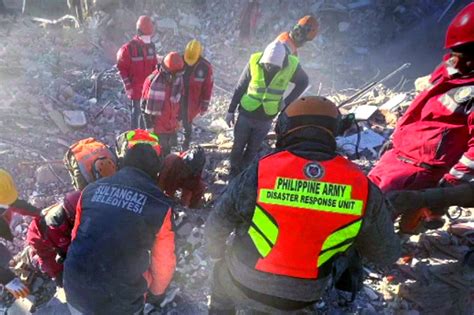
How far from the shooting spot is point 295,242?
6.15ft

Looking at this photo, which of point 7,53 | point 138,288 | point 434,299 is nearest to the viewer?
point 138,288

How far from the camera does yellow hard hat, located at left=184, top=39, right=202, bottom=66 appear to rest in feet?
15.9

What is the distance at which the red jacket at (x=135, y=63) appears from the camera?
17.4 ft

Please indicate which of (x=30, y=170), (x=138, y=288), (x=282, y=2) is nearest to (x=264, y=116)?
(x=138, y=288)

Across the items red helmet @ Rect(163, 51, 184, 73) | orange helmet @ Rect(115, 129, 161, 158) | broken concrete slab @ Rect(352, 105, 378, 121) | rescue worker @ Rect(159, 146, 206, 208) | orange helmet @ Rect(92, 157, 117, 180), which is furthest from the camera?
broken concrete slab @ Rect(352, 105, 378, 121)

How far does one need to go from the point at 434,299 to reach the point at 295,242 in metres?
2.18

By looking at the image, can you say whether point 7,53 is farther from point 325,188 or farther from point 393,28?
point 393,28

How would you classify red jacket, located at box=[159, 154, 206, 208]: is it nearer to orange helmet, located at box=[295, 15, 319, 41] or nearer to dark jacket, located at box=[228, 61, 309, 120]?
dark jacket, located at box=[228, 61, 309, 120]

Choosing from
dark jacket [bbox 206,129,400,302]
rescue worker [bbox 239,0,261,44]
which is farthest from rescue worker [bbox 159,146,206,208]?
rescue worker [bbox 239,0,261,44]

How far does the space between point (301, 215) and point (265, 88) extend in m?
2.93

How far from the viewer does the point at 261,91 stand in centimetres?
455

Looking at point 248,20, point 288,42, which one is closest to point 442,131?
point 288,42

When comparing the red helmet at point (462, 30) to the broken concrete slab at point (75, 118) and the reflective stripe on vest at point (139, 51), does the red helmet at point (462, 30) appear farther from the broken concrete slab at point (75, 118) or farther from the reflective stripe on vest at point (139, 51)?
the broken concrete slab at point (75, 118)

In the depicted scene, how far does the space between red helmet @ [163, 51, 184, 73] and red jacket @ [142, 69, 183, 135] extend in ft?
0.54
